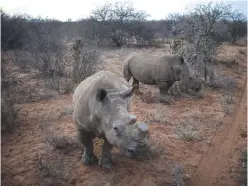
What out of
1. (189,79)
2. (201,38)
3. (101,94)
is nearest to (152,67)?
(189,79)

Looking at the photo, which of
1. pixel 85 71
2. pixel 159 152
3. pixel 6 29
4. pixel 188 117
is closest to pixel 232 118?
pixel 188 117

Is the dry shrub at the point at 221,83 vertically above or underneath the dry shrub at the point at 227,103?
above

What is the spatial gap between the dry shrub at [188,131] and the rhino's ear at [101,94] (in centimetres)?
312

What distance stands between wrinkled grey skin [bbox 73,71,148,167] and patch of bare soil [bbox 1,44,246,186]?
1.50ft

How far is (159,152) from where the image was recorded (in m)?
6.48

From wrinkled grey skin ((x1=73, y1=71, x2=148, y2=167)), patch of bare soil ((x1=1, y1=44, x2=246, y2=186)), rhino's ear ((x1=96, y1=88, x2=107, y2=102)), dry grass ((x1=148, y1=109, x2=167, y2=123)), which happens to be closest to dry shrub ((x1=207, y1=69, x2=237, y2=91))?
patch of bare soil ((x1=1, y1=44, x2=246, y2=186))

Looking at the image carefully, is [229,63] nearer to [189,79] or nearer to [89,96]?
[189,79]

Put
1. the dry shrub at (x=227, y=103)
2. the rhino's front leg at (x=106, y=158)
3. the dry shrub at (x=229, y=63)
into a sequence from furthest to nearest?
the dry shrub at (x=229, y=63)
the dry shrub at (x=227, y=103)
the rhino's front leg at (x=106, y=158)

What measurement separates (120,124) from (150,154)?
2.14m

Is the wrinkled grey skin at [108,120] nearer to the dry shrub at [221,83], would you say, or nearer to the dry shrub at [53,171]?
the dry shrub at [53,171]

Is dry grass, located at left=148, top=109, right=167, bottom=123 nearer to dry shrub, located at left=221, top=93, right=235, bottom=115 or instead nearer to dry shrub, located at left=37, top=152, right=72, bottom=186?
dry shrub, located at left=221, top=93, right=235, bottom=115

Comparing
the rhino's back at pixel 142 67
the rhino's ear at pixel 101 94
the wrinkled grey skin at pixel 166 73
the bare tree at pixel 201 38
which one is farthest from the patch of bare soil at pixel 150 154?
the bare tree at pixel 201 38

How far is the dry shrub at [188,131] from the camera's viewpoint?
7.38 metres

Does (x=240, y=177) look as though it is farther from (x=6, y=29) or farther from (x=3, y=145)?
(x=6, y=29)
